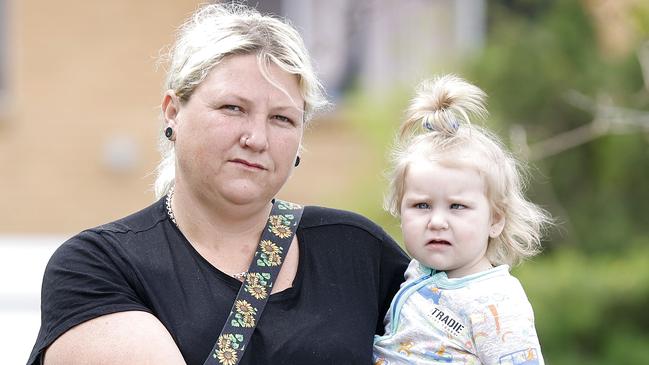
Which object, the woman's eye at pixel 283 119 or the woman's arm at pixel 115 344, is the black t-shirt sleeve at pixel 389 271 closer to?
the woman's eye at pixel 283 119

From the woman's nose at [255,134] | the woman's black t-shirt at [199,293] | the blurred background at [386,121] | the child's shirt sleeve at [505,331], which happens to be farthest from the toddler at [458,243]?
the blurred background at [386,121]

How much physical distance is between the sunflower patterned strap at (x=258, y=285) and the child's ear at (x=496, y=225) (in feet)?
1.49

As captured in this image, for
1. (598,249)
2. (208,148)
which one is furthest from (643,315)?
(208,148)

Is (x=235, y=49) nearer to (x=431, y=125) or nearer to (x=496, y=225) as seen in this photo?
(x=431, y=125)

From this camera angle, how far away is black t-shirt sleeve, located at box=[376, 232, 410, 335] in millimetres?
3051

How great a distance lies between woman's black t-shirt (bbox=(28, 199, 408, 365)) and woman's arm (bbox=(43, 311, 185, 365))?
0.06 feet

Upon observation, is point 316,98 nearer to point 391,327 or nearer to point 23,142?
point 391,327

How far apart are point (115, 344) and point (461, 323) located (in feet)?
2.52

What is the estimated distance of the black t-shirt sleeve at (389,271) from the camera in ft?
10.0

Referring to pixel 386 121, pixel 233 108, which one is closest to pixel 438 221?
pixel 233 108

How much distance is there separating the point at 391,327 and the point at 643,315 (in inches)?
150

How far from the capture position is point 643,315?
254 inches

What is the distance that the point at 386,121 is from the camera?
21.2 feet

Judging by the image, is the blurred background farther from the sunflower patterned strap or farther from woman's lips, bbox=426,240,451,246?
woman's lips, bbox=426,240,451,246
